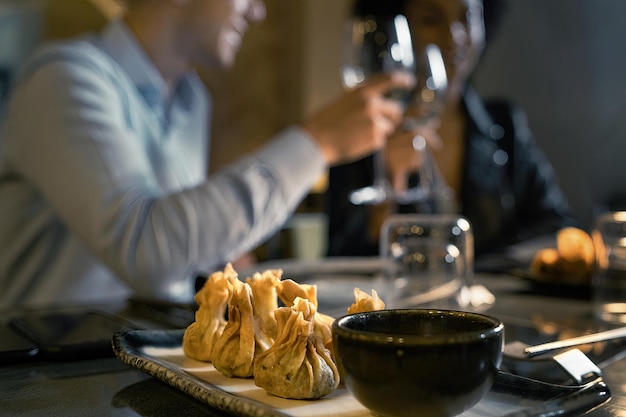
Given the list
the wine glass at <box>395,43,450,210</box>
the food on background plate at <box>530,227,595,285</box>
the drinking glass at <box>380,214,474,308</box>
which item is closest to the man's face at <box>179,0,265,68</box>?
the wine glass at <box>395,43,450,210</box>

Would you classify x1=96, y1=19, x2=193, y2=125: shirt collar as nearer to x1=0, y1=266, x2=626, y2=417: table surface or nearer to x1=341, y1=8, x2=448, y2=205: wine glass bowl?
x1=341, y1=8, x2=448, y2=205: wine glass bowl

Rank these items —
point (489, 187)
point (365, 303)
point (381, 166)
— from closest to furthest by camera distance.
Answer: point (365, 303)
point (381, 166)
point (489, 187)

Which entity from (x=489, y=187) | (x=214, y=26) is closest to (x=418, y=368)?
(x=214, y=26)

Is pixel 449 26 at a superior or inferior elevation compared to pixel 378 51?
superior

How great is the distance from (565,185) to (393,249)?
8.48 ft

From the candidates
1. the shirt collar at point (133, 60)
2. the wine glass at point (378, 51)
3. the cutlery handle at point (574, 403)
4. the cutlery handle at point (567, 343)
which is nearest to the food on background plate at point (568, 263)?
the wine glass at point (378, 51)

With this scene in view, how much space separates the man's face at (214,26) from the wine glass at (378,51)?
1.12 ft

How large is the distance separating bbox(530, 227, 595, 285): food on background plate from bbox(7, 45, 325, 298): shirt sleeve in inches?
14.9

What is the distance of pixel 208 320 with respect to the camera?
0.56 m

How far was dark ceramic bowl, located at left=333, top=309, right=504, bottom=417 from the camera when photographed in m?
0.39

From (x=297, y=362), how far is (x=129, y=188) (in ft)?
2.28

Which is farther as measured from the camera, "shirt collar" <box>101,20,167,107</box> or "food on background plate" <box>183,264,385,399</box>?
"shirt collar" <box>101,20,167,107</box>

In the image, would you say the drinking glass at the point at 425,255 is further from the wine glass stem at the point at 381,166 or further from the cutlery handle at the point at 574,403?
the cutlery handle at the point at 574,403

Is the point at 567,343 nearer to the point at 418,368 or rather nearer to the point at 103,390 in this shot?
the point at 418,368
